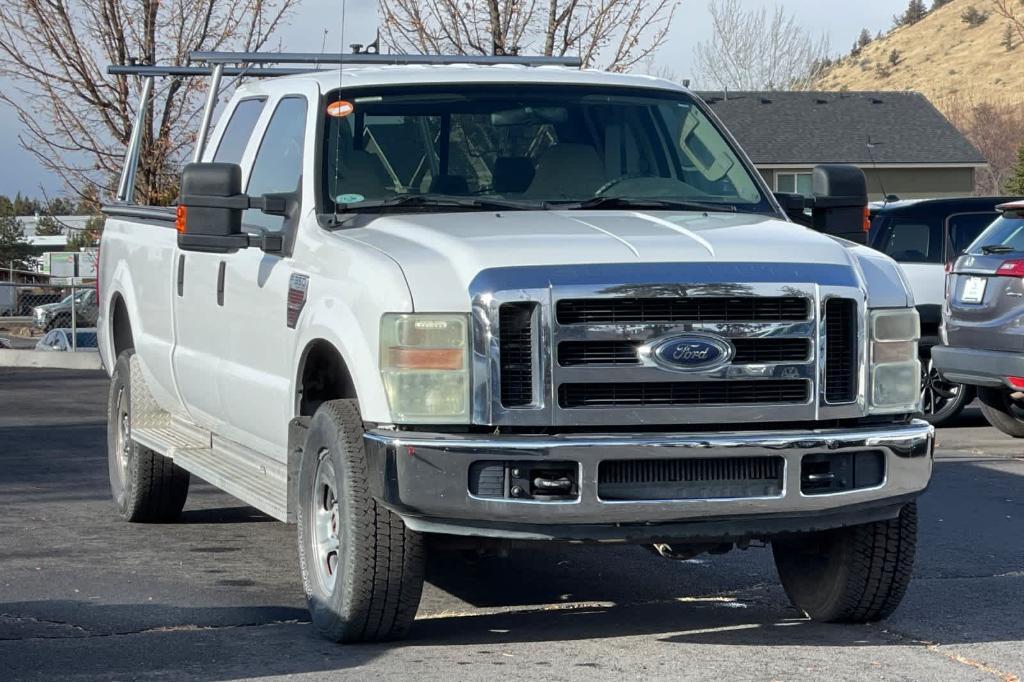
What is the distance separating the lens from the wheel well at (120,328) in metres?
9.80

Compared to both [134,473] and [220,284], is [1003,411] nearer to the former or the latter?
[134,473]

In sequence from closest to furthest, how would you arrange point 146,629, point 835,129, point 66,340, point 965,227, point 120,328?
point 146,629 → point 120,328 → point 965,227 → point 66,340 → point 835,129

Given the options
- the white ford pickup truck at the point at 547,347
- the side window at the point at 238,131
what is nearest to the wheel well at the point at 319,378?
the white ford pickup truck at the point at 547,347

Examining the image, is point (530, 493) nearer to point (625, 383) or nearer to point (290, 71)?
point (625, 383)

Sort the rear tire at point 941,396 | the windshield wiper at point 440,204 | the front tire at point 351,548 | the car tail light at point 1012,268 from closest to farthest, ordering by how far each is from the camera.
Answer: the front tire at point 351,548, the windshield wiper at point 440,204, the car tail light at point 1012,268, the rear tire at point 941,396

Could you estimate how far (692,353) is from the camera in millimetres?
5730

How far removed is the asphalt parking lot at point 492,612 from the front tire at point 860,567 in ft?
0.28

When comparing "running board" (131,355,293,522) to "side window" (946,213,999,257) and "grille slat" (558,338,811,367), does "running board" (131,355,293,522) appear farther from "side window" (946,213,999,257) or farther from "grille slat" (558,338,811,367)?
"side window" (946,213,999,257)

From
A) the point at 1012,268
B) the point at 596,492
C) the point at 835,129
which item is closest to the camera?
the point at 596,492

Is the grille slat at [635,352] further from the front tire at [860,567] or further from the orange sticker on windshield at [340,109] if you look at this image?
the orange sticker on windshield at [340,109]

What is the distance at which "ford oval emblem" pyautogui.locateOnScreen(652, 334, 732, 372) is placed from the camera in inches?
225

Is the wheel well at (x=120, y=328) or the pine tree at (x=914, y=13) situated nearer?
the wheel well at (x=120, y=328)

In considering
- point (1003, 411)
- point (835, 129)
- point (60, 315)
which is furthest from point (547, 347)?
point (835, 129)

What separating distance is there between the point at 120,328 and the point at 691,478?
5.15m
